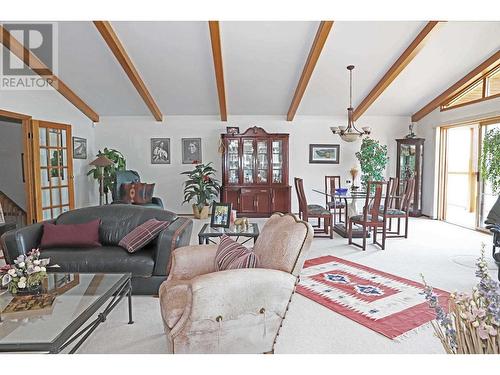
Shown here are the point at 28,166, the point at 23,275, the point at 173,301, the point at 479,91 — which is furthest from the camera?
the point at 479,91

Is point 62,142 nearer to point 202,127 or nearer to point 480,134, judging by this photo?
point 202,127

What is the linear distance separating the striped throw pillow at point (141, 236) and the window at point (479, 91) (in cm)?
579

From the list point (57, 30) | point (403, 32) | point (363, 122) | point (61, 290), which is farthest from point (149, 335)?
point (363, 122)

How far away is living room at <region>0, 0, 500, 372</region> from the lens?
200 centimetres

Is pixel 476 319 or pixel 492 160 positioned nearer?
pixel 476 319

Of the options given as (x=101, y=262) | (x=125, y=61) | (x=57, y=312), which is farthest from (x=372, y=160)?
(x=57, y=312)

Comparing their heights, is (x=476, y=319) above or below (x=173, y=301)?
above

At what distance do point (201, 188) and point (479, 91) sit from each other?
5.59 metres

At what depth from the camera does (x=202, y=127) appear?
7.99 m

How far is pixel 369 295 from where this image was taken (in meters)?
3.24

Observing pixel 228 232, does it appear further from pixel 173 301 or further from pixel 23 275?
pixel 23 275

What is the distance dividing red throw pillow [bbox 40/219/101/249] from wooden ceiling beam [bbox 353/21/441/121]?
16.5 ft

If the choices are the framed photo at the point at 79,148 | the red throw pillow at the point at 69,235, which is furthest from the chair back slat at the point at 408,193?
the framed photo at the point at 79,148

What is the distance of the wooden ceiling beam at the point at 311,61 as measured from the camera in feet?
15.6
